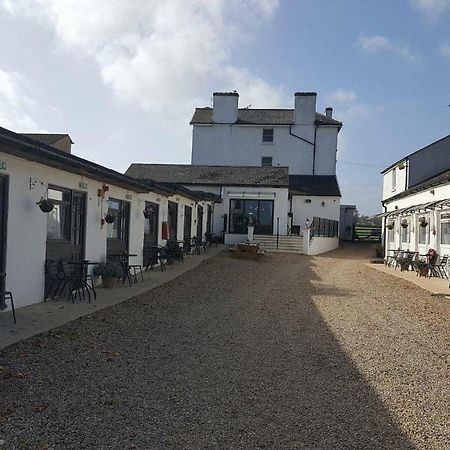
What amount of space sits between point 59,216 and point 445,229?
12.8 metres

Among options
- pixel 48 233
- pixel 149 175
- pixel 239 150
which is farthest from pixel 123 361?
pixel 239 150

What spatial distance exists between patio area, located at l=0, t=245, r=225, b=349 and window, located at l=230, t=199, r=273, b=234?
15.3 meters

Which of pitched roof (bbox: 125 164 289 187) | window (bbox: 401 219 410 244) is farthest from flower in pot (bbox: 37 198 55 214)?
pitched roof (bbox: 125 164 289 187)

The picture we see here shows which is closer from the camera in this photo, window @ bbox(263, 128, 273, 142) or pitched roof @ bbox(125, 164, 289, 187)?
pitched roof @ bbox(125, 164, 289, 187)

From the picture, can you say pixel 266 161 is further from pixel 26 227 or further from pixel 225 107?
pixel 26 227

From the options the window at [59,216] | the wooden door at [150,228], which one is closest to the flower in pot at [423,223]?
the wooden door at [150,228]

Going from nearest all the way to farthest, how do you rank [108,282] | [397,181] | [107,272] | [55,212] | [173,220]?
[55,212] < [107,272] < [108,282] < [173,220] < [397,181]

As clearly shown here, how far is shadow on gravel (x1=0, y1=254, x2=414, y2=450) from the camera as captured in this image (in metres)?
3.74

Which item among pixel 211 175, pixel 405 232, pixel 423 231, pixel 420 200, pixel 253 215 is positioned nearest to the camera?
pixel 423 231

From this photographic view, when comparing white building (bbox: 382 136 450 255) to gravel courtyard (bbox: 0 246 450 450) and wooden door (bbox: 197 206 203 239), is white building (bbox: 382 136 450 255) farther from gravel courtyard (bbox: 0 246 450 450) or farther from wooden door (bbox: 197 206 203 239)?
wooden door (bbox: 197 206 203 239)

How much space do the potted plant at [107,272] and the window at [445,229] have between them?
11.1 m

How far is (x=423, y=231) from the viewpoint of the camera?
63.0 ft

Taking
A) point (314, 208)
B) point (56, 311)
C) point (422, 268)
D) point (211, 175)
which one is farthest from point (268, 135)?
point (56, 311)

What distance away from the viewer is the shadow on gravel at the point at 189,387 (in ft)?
12.3
